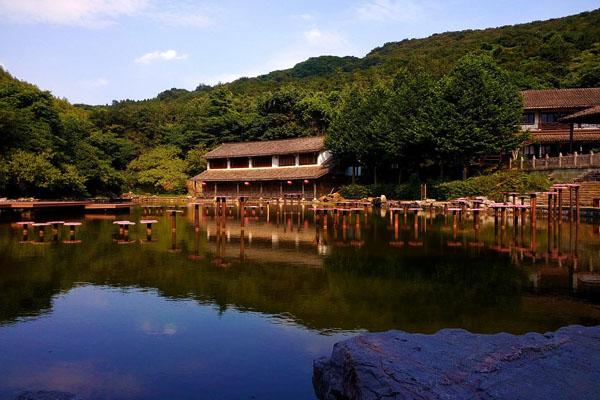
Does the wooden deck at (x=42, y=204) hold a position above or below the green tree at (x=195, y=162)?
below

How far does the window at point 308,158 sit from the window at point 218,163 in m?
12.8

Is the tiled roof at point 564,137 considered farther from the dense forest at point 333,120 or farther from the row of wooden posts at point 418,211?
the row of wooden posts at point 418,211

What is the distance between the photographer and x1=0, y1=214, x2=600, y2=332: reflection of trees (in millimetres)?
10555

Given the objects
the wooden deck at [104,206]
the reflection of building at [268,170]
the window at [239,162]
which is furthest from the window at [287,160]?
the wooden deck at [104,206]

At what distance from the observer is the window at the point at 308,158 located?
5757 centimetres

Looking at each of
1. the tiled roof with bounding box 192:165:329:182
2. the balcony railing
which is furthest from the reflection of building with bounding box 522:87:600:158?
the tiled roof with bounding box 192:165:329:182

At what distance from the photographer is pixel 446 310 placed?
11078mm

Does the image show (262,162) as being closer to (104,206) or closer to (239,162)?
(239,162)

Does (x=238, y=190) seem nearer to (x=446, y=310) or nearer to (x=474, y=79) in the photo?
(x=474, y=79)

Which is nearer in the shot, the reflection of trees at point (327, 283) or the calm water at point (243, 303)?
the calm water at point (243, 303)

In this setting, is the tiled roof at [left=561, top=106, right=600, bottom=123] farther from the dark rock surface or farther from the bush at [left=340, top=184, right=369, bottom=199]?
the dark rock surface

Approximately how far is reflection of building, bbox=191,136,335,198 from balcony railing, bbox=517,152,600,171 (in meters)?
20.7

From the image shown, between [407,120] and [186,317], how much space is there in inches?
1524

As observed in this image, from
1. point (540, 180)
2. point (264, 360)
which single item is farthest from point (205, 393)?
point (540, 180)
